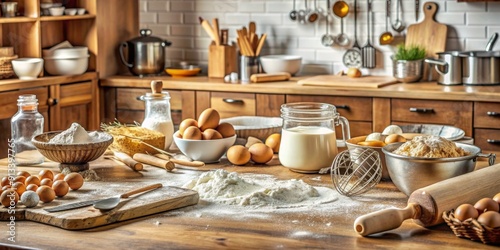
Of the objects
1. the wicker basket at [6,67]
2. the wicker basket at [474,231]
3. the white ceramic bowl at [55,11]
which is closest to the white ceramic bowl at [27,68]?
the wicker basket at [6,67]

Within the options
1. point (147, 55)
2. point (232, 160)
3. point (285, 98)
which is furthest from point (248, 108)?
point (232, 160)

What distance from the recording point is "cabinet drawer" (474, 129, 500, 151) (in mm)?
4723

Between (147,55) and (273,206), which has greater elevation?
(147,55)

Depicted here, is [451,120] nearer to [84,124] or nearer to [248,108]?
[248,108]

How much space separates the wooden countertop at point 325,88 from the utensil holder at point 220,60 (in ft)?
0.28

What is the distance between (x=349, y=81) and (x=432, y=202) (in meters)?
3.03

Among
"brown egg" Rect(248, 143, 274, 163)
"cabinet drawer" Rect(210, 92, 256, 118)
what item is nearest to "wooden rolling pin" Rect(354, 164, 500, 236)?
"brown egg" Rect(248, 143, 274, 163)

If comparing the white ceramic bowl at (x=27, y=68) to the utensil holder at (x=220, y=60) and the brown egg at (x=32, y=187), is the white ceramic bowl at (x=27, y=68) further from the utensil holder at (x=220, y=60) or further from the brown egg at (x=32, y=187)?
the brown egg at (x=32, y=187)

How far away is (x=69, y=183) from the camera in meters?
2.64

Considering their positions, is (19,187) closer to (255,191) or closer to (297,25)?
(255,191)

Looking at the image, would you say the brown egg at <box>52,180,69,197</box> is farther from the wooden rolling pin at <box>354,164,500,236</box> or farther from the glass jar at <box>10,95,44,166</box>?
the wooden rolling pin at <box>354,164,500,236</box>

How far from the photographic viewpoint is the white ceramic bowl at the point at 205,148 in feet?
10.1

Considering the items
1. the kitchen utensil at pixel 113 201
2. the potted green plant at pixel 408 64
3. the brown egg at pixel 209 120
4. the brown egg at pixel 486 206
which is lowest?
the kitchen utensil at pixel 113 201

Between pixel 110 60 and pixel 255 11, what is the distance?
3.52ft
